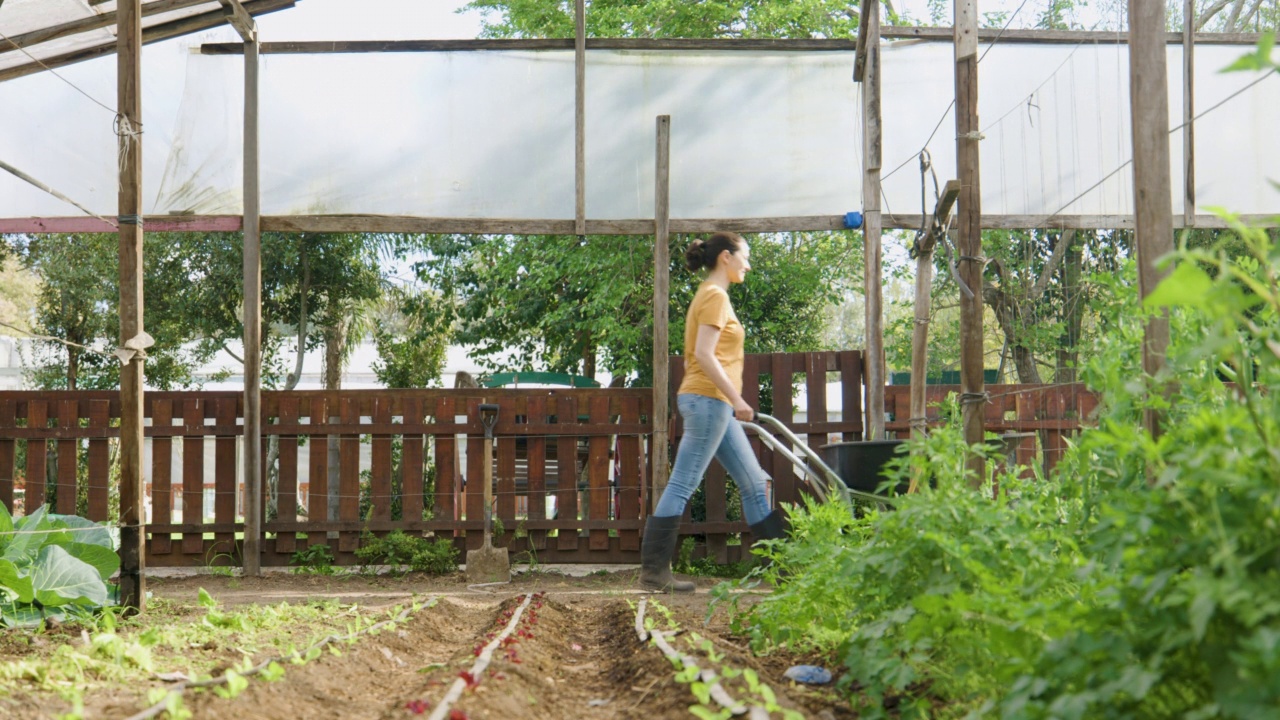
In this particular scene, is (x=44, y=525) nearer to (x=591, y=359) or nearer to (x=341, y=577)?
(x=341, y=577)

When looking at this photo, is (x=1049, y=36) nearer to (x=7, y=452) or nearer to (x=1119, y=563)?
(x=1119, y=563)

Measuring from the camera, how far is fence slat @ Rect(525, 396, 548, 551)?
796cm

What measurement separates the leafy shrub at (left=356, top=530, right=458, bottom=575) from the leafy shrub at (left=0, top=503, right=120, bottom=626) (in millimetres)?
2387

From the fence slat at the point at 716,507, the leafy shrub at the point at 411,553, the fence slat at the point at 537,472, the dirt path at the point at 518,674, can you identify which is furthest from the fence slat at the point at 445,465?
the dirt path at the point at 518,674

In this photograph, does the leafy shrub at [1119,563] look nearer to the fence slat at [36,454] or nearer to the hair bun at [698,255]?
the hair bun at [698,255]

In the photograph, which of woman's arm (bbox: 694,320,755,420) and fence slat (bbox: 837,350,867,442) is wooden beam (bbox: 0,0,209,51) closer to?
woman's arm (bbox: 694,320,755,420)

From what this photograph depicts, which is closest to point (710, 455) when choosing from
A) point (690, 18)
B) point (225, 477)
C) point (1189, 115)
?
point (225, 477)

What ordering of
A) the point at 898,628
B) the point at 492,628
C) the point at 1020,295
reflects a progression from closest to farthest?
the point at 898,628, the point at 492,628, the point at 1020,295

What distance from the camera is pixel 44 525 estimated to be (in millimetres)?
5344

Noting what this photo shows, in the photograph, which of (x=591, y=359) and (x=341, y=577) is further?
(x=591, y=359)

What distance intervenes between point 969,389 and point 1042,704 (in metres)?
3.56

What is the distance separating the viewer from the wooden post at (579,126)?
7754mm

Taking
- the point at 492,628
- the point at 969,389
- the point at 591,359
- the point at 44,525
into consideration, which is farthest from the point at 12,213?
the point at 591,359

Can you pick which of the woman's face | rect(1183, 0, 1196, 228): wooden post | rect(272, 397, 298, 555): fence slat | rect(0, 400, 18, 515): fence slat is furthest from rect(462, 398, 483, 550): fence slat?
rect(1183, 0, 1196, 228): wooden post
